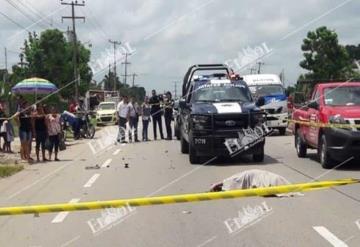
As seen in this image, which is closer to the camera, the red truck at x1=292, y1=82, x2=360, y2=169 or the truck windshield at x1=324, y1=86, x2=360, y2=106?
the red truck at x1=292, y1=82, x2=360, y2=169

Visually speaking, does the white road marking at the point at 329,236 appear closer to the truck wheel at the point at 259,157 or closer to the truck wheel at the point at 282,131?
the truck wheel at the point at 259,157

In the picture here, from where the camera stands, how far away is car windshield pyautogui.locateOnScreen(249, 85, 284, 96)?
2786cm

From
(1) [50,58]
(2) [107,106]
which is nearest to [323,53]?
(2) [107,106]

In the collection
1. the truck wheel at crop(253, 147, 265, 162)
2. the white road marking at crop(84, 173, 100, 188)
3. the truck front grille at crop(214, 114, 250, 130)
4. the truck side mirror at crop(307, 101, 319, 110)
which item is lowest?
the white road marking at crop(84, 173, 100, 188)

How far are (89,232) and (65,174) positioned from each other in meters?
7.04

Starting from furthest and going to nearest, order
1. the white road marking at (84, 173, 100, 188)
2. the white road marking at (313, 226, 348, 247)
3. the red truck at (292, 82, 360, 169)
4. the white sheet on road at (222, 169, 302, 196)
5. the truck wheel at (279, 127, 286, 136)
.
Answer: the truck wheel at (279, 127, 286, 136)
the red truck at (292, 82, 360, 169)
the white road marking at (84, 173, 100, 188)
the white sheet on road at (222, 169, 302, 196)
the white road marking at (313, 226, 348, 247)

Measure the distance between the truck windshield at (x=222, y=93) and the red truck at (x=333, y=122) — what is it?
162 cm

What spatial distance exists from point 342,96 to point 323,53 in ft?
120

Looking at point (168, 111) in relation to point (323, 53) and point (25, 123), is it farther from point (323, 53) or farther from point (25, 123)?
point (323, 53)

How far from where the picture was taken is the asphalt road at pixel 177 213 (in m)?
7.64

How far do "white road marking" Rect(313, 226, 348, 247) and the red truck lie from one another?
573cm

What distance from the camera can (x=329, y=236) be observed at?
7539 millimetres

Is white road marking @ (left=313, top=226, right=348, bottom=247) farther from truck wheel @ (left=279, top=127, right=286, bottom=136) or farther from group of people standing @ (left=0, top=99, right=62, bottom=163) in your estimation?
truck wheel @ (left=279, top=127, right=286, bottom=136)

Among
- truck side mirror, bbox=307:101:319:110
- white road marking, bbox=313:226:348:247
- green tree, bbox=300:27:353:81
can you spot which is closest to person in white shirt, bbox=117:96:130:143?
truck side mirror, bbox=307:101:319:110
